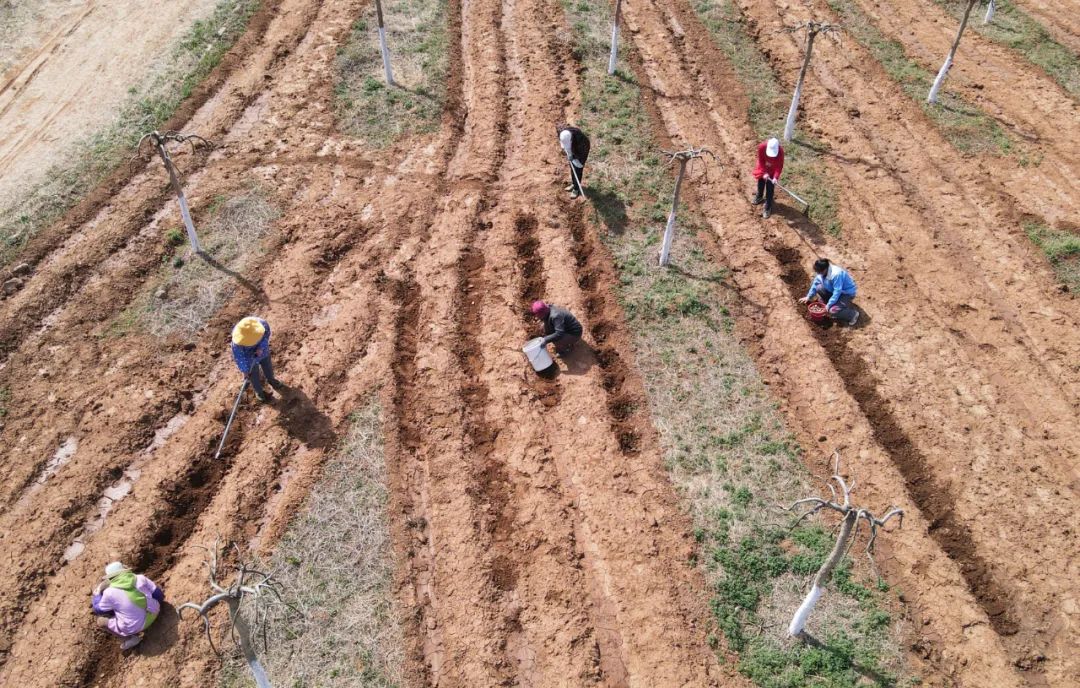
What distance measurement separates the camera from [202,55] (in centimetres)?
1872

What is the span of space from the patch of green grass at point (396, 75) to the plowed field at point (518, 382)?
65 centimetres

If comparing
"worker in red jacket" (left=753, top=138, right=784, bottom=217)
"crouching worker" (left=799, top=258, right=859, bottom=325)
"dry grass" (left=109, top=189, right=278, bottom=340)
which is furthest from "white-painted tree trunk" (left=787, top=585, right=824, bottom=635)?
"dry grass" (left=109, top=189, right=278, bottom=340)

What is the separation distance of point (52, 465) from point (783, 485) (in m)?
10.6

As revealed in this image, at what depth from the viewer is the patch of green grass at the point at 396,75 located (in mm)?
16841

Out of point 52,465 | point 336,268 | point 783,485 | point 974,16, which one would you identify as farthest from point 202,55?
point 974,16

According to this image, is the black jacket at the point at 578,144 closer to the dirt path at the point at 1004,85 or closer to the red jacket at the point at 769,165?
the red jacket at the point at 769,165

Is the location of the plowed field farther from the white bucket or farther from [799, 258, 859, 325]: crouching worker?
[799, 258, 859, 325]: crouching worker

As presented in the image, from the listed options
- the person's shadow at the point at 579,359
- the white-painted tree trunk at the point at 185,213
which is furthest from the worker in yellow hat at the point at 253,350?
the person's shadow at the point at 579,359

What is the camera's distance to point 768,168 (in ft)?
47.8

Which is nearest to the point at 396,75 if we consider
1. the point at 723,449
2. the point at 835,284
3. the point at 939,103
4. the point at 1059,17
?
the point at 835,284

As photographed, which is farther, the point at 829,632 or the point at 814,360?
the point at 814,360

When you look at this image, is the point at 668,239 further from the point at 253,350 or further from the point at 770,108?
the point at 253,350

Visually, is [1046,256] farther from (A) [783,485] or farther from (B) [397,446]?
(B) [397,446]

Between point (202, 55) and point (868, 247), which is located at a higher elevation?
point (202, 55)
